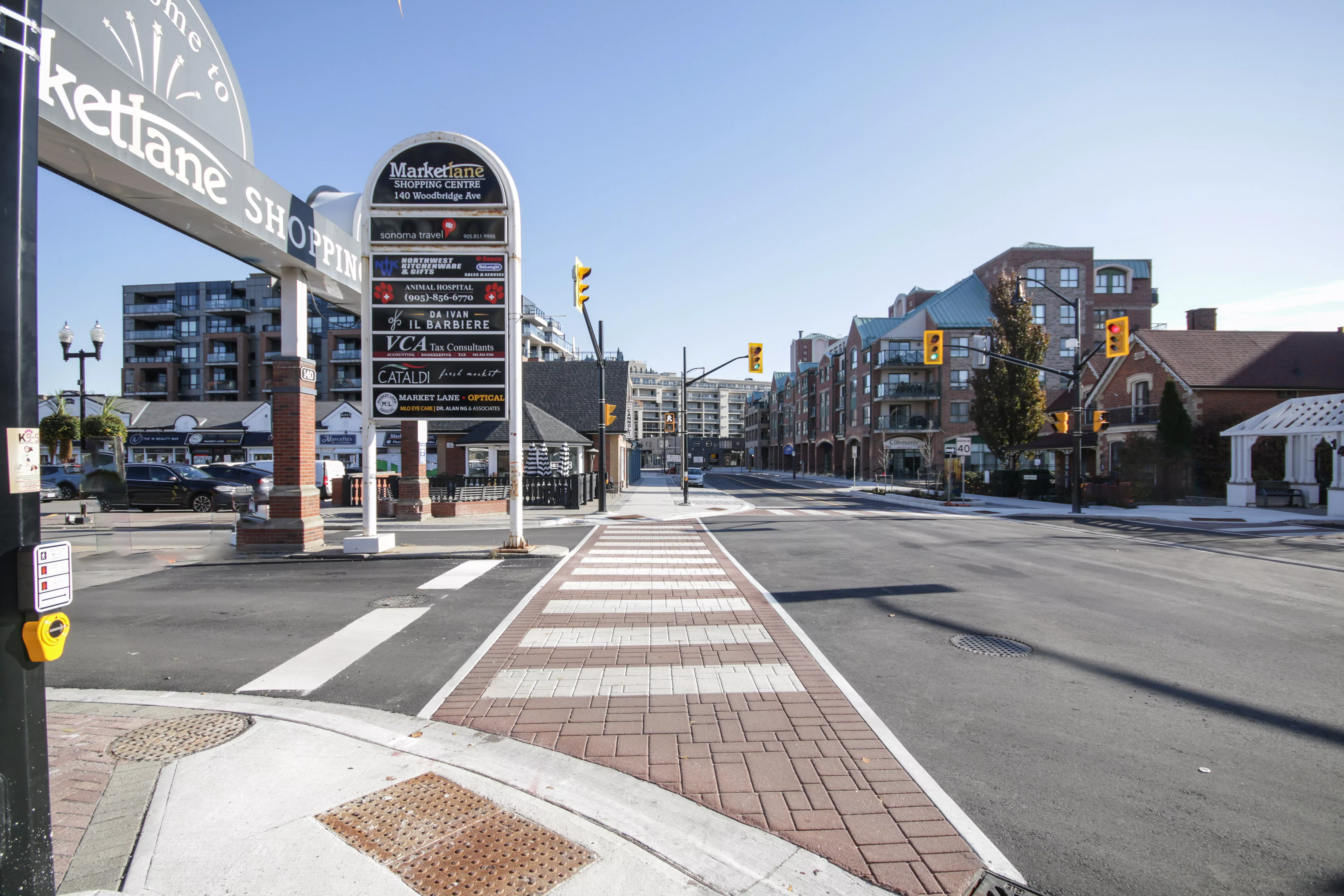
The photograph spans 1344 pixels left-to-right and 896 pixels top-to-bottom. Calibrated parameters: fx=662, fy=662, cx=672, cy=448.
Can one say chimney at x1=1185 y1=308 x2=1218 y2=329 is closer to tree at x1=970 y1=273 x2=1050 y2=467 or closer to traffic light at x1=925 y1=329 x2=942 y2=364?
tree at x1=970 y1=273 x2=1050 y2=467

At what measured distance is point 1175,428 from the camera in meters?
29.2

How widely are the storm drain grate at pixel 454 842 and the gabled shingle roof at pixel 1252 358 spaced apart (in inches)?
1414

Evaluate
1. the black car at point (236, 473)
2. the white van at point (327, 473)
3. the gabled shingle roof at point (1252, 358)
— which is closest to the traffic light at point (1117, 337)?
the gabled shingle roof at point (1252, 358)

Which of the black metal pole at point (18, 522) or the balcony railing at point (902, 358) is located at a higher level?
the balcony railing at point (902, 358)

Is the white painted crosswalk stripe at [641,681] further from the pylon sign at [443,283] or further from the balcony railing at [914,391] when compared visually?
the balcony railing at [914,391]

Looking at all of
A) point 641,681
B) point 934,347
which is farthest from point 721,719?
point 934,347

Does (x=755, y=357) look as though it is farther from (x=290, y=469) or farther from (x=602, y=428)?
(x=290, y=469)

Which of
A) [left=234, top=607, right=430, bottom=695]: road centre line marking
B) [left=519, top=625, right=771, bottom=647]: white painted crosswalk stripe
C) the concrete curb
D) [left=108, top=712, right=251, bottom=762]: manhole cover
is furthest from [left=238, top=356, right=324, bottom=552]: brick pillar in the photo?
[left=108, top=712, right=251, bottom=762]: manhole cover

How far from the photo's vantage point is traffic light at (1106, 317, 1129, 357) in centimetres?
2086

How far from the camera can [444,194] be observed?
12523 mm

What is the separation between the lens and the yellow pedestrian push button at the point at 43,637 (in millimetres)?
2383

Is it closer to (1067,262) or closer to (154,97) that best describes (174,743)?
(154,97)

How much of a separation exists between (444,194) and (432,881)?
40.0ft

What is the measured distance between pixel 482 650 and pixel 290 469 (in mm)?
8173
